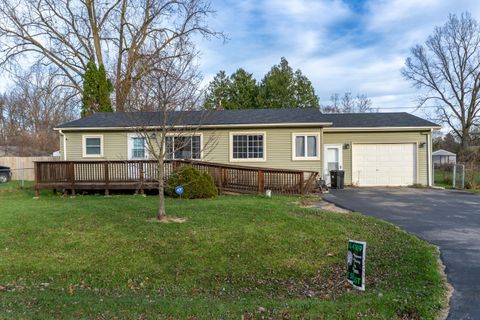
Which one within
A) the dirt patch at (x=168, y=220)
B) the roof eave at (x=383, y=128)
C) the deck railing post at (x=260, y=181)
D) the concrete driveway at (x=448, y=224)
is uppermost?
the roof eave at (x=383, y=128)

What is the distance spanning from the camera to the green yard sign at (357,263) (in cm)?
411

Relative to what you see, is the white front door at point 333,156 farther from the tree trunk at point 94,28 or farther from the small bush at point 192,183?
the tree trunk at point 94,28

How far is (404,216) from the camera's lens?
30.5 feet

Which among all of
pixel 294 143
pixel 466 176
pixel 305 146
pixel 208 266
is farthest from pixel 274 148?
pixel 208 266

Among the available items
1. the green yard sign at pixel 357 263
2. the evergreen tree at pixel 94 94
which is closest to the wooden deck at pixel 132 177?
the green yard sign at pixel 357 263

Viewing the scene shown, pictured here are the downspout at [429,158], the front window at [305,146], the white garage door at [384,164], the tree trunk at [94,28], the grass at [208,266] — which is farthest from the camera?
the tree trunk at [94,28]

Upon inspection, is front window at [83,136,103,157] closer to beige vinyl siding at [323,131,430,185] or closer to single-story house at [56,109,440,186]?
single-story house at [56,109,440,186]

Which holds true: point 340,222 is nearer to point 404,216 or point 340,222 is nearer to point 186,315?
point 404,216

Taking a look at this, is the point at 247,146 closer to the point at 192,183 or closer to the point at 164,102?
the point at 192,183

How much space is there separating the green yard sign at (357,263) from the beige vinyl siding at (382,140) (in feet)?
44.9

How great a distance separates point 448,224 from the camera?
8234mm

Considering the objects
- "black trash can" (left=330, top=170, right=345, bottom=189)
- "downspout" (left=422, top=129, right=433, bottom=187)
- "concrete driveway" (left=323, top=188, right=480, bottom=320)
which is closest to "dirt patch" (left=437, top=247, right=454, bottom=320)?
"concrete driveway" (left=323, top=188, right=480, bottom=320)

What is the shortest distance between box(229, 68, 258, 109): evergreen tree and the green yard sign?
28432 mm

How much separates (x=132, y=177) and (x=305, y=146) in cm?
715
